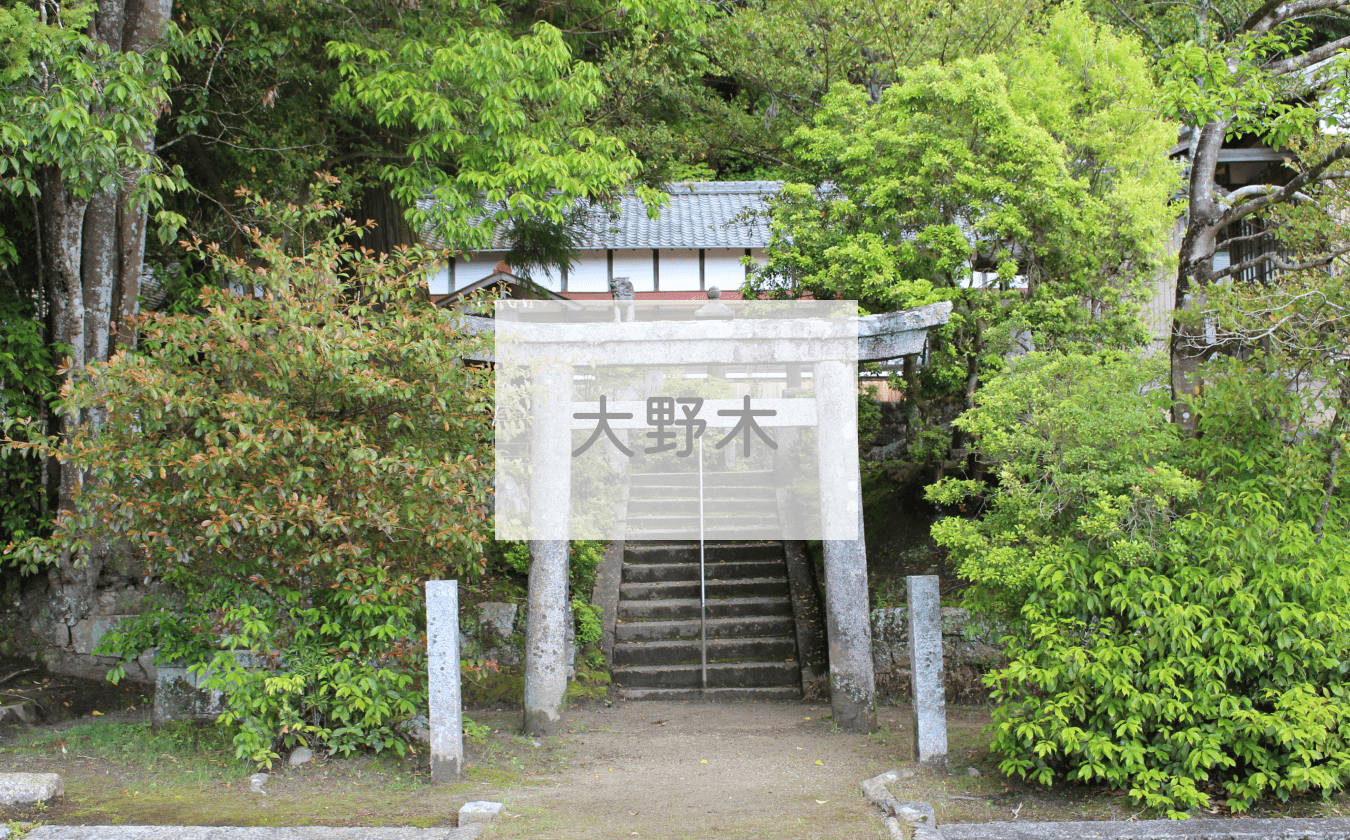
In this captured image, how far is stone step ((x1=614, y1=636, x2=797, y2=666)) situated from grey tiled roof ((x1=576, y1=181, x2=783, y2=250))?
1089cm

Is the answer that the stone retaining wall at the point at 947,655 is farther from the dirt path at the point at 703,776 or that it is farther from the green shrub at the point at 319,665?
the green shrub at the point at 319,665

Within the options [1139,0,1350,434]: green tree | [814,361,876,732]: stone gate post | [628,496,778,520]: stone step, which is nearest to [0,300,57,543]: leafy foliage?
[628,496,778,520]: stone step

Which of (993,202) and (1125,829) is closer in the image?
(1125,829)

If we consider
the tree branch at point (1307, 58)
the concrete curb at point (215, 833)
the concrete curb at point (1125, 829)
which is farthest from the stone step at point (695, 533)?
the tree branch at point (1307, 58)

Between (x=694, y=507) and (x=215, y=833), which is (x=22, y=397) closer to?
(x=215, y=833)

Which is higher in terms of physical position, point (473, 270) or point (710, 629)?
point (473, 270)

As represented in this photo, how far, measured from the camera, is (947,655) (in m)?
8.31

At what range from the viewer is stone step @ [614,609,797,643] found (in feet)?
31.1

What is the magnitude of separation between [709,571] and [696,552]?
16.5 inches

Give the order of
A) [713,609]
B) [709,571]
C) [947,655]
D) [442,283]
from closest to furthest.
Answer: [947,655] < [713,609] < [709,571] < [442,283]

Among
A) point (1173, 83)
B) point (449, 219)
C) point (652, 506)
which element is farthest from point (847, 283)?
point (652, 506)

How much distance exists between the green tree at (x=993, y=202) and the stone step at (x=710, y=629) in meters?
3.04

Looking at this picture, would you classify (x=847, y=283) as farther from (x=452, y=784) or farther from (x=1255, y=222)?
(x=1255, y=222)

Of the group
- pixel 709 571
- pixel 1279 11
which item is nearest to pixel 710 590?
pixel 709 571
